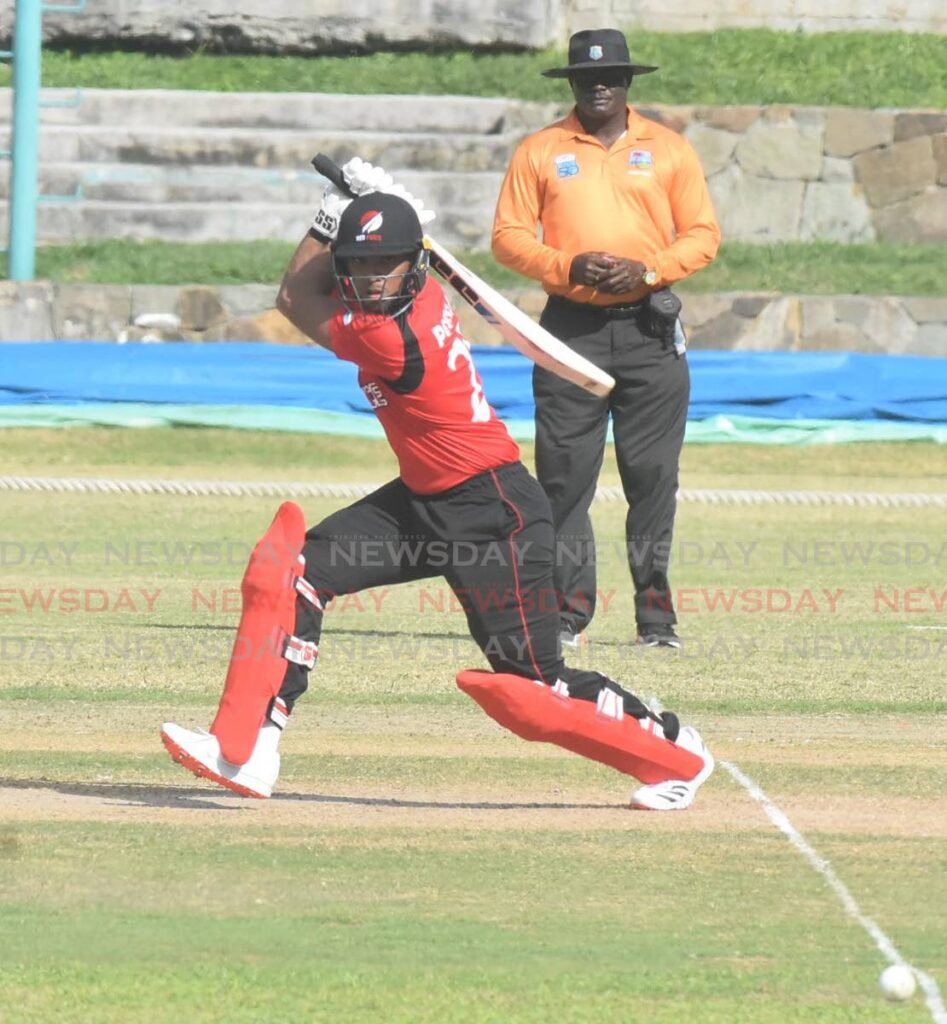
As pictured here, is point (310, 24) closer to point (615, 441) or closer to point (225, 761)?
point (615, 441)

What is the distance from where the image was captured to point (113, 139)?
743 inches

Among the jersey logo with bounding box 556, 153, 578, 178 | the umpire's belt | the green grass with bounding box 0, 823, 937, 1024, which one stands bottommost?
the green grass with bounding box 0, 823, 937, 1024

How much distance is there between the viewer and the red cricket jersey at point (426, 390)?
20.0 feet

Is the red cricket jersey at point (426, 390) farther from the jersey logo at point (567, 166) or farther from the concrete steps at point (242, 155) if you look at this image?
the concrete steps at point (242, 155)

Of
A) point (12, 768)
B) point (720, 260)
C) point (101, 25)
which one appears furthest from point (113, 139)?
point (12, 768)

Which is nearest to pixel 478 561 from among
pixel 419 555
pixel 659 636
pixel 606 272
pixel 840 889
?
pixel 419 555

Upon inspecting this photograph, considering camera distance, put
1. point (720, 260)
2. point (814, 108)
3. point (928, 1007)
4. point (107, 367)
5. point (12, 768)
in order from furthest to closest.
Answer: point (814, 108) → point (720, 260) → point (107, 367) → point (12, 768) → point (928, 1007)

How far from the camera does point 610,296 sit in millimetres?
8914

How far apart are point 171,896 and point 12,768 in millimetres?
1737

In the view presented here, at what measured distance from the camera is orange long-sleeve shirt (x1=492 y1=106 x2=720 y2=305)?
8977mm

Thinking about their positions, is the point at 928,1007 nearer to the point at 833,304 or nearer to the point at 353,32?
the point at 833,304

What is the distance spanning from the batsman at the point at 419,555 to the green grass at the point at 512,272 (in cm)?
1030

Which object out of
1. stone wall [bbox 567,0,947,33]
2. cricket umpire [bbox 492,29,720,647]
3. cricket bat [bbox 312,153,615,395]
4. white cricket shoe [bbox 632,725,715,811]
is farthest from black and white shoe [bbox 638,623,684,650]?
stone wall [bbox 567,0,947,33]

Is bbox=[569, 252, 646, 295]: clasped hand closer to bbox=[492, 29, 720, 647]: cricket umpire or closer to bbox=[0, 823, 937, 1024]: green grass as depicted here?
bbox=[492, 29, 720, 647]: cricket umpire
